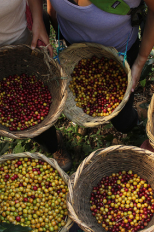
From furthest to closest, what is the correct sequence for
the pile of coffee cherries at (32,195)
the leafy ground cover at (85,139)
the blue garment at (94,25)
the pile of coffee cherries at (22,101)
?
the leafy ground cover at (85,139) → the pile of coffee cherries at (22,101) → the pile of coffee cherries at (32,195) → the blue garment at (94,25)

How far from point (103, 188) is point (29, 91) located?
140 cm

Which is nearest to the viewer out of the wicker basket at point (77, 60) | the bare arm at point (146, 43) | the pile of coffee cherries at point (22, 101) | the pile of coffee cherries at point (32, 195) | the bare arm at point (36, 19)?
the bare arm at point (146, 43)

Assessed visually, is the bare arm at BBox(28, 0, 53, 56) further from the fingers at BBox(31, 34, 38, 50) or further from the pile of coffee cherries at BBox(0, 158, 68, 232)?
the pile of coffee cherries at BBox(0, 158, 68, 232)

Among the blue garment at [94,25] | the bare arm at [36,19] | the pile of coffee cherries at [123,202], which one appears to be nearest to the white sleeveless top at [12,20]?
the bare arm at [36,19]

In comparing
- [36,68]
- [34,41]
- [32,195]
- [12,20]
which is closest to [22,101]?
[36,68]

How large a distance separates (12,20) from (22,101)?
89 centimetres

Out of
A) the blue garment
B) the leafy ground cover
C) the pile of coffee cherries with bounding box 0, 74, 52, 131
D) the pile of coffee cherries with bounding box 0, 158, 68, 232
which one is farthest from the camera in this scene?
the leafy ground cover

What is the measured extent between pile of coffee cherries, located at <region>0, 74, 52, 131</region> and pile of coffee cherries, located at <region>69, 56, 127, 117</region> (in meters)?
0.38

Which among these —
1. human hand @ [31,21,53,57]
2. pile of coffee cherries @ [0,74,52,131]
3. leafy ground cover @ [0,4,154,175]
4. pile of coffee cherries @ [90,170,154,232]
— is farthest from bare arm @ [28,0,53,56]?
pile of coffee cherries @ [90,170,154,232]

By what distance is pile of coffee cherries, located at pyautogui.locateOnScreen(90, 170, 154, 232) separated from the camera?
7.09ft

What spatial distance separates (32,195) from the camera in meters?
2.13

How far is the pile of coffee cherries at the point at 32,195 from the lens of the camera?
6.65 feet

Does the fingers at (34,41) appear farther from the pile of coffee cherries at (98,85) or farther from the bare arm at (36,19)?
the pile of coffee cherries at (98,85)

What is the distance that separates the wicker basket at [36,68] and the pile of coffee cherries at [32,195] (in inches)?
15.0
